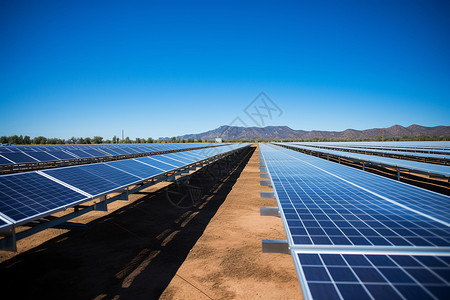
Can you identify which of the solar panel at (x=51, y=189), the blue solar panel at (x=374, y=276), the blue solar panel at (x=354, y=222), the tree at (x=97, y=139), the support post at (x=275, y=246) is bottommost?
the support post at (x=275, y=246)

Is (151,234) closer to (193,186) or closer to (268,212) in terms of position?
(268,212)

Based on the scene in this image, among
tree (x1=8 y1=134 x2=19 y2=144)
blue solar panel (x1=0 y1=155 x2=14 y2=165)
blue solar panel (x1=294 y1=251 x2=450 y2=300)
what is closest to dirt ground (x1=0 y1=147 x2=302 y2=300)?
blue solar panel (x1=294 y1=251 x2=450 y2=300)

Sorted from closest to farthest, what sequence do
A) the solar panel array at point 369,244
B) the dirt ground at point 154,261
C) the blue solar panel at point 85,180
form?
the solar panel array at point 369,244
the dirt ground at point 154,261
the blue solar panel at point 85,180

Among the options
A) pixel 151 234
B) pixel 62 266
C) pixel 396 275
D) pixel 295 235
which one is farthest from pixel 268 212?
pixel 62 266

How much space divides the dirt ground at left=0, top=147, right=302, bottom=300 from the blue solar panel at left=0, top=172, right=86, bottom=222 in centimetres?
213

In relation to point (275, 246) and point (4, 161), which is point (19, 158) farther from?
point (275, 246)

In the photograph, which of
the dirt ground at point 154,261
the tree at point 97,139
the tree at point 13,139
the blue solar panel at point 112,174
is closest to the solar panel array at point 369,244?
the dirt ground at point 154,261

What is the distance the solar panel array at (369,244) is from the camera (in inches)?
81.7

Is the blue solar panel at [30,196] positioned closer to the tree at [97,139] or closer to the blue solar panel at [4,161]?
the blue solar panel at [4,161]

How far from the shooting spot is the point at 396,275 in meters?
2.24

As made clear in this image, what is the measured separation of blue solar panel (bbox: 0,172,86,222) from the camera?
467cm

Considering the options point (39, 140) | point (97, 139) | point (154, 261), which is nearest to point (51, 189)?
point (154, 261)

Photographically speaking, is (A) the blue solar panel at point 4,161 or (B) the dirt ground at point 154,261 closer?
(B) the dirt ground at point 154,261

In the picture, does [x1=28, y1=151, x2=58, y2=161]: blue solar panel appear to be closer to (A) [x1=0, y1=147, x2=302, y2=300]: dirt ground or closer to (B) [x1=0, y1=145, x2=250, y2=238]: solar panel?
(A) [x1=0, y1=147, x2=302, y2=300]: dirt ground
